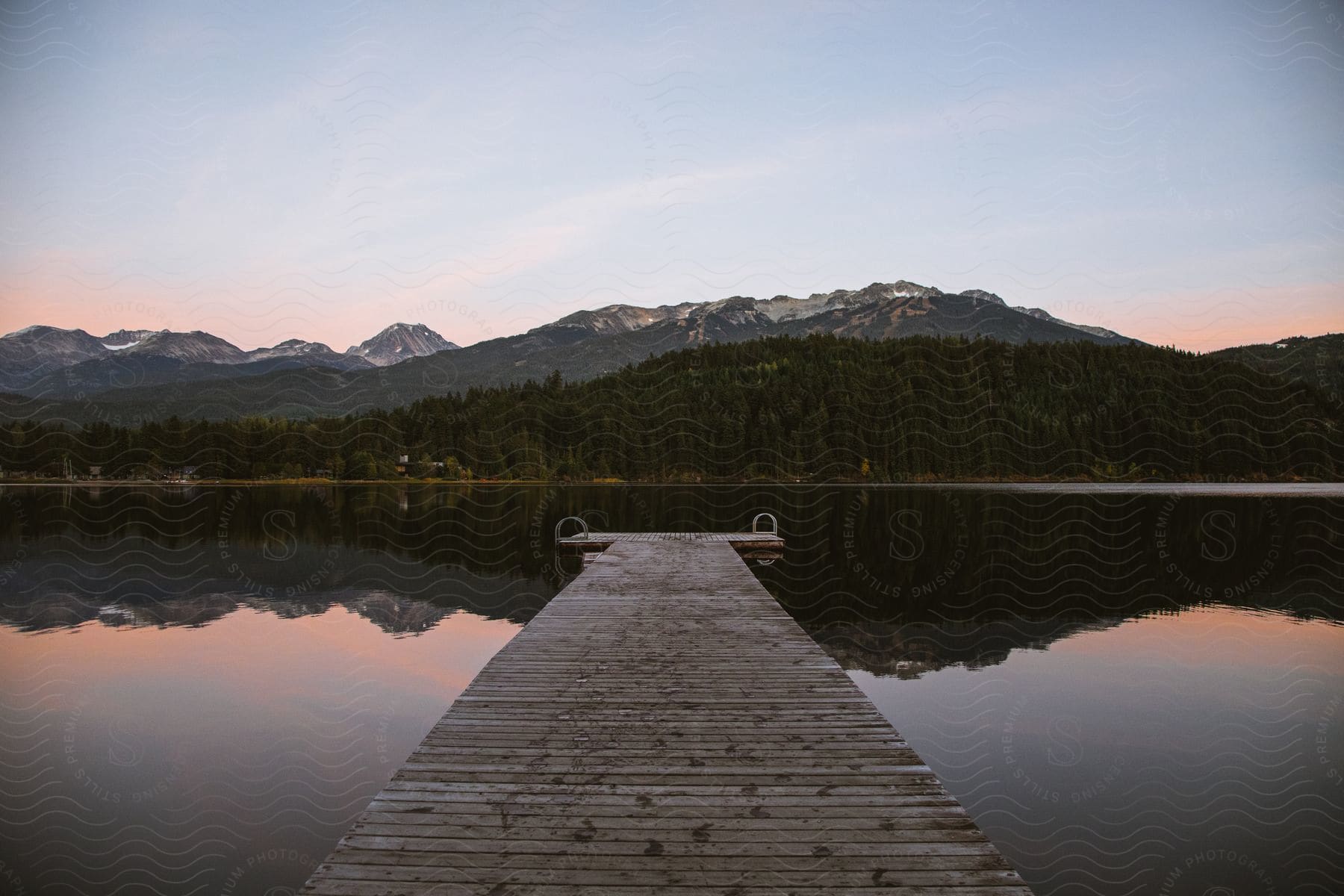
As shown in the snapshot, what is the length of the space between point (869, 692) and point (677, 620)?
326cm

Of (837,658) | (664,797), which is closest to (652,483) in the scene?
(837,658)

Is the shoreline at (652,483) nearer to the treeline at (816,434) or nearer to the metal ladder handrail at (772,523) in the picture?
the treeline at (816,434)

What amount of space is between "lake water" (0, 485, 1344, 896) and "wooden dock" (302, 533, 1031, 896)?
230 cm

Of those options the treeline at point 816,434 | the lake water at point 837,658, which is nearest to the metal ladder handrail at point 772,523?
the lake water at point 837,658


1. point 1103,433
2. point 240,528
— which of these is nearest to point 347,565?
point 240,528

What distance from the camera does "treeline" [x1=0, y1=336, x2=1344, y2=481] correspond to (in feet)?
301

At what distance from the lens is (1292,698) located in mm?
10859

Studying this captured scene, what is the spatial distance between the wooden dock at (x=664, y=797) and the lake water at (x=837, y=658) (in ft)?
7.54

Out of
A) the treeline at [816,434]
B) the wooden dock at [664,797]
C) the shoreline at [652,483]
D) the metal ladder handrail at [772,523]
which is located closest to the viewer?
the wooden dock at [664,797]

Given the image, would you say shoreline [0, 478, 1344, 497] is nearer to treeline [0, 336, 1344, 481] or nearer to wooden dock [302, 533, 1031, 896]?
treeline [0, 336, 1344, 481]

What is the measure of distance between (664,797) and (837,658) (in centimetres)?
859

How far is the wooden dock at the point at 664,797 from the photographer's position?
3789 millimetres

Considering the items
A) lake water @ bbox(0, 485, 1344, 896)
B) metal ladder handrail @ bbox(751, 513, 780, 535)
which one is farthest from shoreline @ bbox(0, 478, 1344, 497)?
lake water @ bbox(0, 485, 1344, 896)

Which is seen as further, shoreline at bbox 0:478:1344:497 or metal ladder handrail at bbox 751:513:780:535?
shoreline at bbox 0:478:1344:497
